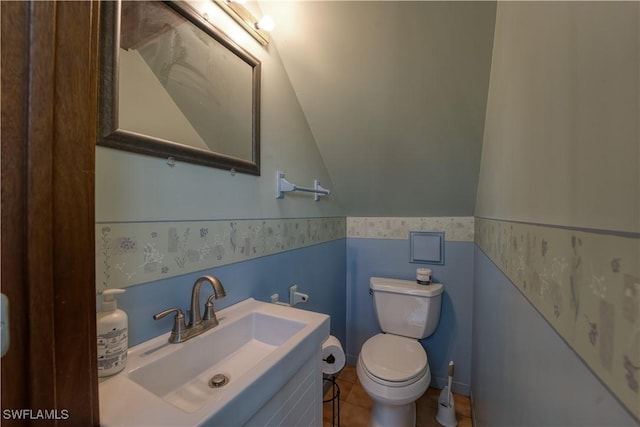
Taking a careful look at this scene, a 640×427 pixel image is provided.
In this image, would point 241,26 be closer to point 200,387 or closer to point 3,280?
point 3,280

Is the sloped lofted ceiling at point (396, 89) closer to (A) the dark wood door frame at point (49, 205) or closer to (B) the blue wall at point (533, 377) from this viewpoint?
(B) the blue wall at point (533, 377)

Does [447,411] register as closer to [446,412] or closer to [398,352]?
[446,412]

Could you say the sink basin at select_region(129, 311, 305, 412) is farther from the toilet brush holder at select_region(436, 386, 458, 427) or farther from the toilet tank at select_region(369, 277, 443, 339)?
the toilet brush holder at select_region(436, 386, 458, 427)

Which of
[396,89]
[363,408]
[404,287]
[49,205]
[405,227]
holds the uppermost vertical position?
[396,89]

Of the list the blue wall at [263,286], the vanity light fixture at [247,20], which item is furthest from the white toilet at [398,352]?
the vanity light fixture at [247,20]

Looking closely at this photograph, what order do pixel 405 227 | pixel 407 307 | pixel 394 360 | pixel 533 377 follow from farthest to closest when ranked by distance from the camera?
pixel 405 227 < pixel 407 307 < pixel 394 360 < pixel 533 377

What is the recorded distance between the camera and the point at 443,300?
1795mm

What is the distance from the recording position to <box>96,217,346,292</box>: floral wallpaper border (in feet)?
2.12

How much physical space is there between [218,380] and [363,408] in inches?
50.5

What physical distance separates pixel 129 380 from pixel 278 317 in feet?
1.48

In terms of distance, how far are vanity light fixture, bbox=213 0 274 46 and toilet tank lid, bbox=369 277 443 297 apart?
160cm

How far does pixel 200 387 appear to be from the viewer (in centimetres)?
74

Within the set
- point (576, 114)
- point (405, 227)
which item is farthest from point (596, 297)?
point (405, 227)

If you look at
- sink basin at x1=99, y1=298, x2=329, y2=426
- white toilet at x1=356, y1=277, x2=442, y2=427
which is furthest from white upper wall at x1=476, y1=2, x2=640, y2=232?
→ white toilet at x1=356, y1=277, x2=442, y2=427
